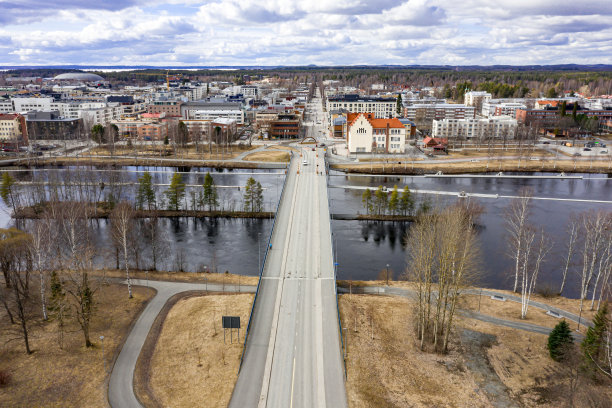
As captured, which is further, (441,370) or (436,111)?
(436,111)

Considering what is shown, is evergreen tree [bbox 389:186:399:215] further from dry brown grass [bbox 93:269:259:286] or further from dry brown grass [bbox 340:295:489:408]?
dry brown grass [bbox 340:295:489:408]

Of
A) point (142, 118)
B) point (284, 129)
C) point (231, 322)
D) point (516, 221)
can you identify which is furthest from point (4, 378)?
point (142, 118)

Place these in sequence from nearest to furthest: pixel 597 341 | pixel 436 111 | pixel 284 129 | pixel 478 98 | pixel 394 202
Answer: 1. pixel 597 341
2. pixel 394 202
3. pixel 284 129
4. pixel 436 111
5. pixel 478 98

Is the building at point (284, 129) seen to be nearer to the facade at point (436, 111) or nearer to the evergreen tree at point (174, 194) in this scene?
the facade at point (436, 111)

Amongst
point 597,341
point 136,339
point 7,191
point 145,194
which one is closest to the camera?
point 597,341

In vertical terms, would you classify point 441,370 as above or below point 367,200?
below

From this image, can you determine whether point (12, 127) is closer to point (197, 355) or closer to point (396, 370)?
point (197, 355)

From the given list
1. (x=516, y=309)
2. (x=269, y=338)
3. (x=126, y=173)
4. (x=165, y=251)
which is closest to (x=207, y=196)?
(x=165, y=251)
